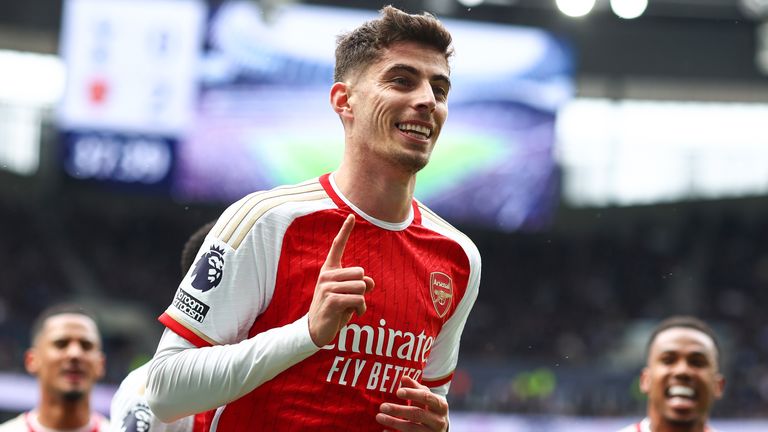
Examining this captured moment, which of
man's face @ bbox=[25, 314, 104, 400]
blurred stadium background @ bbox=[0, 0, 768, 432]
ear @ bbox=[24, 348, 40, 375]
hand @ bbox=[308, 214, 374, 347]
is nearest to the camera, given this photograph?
hand @ bbox=[308, 214, 374, 347]

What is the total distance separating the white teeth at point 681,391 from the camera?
15.1 ft

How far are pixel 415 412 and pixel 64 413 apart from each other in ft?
10.7

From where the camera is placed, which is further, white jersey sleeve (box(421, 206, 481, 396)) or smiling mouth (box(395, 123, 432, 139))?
white jersey sleeve (box(421, 206, 481, 396))

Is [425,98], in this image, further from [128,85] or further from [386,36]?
[128,85]

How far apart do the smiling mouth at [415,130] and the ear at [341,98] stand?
20cm

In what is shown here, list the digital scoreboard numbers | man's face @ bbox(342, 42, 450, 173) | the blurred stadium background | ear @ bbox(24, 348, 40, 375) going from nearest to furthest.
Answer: man's face @ bbox(342, 42, 450, 173) < ear @ bbox(24, 348, 40, 375) < the digital scoreboard numbers < the blurred stadium background

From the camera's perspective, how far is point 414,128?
103 inches

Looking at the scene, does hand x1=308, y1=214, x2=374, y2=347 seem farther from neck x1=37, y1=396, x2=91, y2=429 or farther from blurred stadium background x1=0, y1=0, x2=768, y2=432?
blurred stadium background x1=0, y1=0, x2=768, y2=432

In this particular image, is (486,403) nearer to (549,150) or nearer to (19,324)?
(549,150)

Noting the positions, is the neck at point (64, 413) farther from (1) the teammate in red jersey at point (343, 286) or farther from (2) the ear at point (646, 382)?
(1) the teammate in red jersey at point (343, 286)

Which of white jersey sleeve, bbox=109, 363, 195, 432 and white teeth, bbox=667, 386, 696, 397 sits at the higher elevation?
white teeth, bbox=667, 386, 696, 397

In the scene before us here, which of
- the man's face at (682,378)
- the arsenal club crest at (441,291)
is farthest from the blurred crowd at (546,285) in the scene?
the arsenal club crest at (441,291)

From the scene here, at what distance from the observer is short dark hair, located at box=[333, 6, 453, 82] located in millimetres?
2689

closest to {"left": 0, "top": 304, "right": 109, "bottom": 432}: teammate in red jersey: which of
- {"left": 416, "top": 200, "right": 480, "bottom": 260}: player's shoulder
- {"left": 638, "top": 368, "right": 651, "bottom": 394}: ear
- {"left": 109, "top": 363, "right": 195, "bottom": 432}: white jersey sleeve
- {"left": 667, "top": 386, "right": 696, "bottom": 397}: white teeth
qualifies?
{"left": 109, "top": 363, "right": 195, "bottom": 432}: white jersey sleeve
